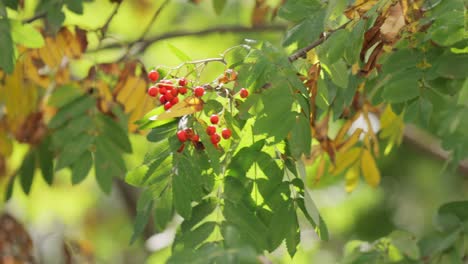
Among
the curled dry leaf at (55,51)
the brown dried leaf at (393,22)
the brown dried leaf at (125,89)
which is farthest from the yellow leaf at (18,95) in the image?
the brown dried leaf at (393,22)

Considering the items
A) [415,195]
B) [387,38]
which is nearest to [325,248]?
[415,195]

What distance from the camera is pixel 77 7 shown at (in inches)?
123

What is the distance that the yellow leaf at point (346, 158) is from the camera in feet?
10.6

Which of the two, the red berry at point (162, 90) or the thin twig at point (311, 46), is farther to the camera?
the thin twig at point (311, 46)

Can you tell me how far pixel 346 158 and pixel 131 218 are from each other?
99.8 inches

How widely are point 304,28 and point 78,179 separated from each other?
2.95 ft

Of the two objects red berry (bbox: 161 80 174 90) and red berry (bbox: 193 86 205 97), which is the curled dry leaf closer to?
red berry (bbox: 161 80 174 90)

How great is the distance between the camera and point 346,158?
325cm

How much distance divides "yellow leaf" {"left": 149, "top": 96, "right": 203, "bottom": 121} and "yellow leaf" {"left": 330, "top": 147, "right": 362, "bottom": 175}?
3.46 ft

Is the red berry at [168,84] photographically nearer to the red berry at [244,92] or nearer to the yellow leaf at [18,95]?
the red berry at [244,92]

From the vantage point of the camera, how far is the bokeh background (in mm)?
5879

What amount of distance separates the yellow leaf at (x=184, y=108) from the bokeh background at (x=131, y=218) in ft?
10.1

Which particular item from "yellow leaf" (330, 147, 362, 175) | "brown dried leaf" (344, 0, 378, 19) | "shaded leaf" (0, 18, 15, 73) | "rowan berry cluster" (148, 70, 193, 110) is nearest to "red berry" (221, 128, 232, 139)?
"rowan berry cluster" (148, 70, 193, 110)

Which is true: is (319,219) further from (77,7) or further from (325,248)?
(325,248)
